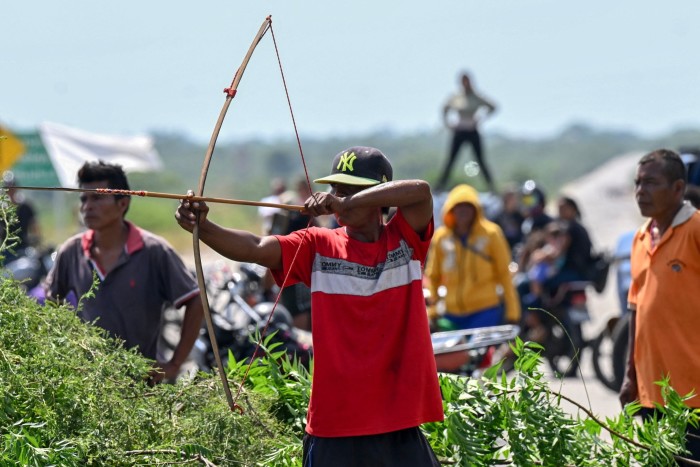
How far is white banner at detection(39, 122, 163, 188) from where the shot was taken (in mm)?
16250

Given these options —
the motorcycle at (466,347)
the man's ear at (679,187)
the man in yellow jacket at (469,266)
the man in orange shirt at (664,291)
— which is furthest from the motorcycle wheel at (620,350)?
the man's ear at (679,187)

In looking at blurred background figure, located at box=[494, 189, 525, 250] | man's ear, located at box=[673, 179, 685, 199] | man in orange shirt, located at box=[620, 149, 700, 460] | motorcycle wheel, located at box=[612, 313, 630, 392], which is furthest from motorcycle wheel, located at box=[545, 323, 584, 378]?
man's ear, located at box=[673, 179, 685, 199]

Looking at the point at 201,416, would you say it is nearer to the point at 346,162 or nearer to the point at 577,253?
the point at 346,162

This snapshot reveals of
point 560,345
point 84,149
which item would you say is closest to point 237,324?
point 560,345

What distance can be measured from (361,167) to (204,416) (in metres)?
1.24

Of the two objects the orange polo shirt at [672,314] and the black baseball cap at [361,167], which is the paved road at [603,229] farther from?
the black baseball cap at [361,167]

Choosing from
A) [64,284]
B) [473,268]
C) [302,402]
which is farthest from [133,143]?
[302,402]

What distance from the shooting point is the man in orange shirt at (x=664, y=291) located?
610cm

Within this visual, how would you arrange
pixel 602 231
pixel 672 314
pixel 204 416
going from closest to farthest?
pixel 204 416
pixel 672 314
pixel 602 231

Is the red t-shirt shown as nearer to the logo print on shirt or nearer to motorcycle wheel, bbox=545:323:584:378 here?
the logo print on shirt

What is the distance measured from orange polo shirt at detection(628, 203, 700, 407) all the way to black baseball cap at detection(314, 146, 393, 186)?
6.03 feet

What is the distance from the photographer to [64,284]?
6.73 metres

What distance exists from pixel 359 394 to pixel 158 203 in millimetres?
46179

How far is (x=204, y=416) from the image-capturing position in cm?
525
